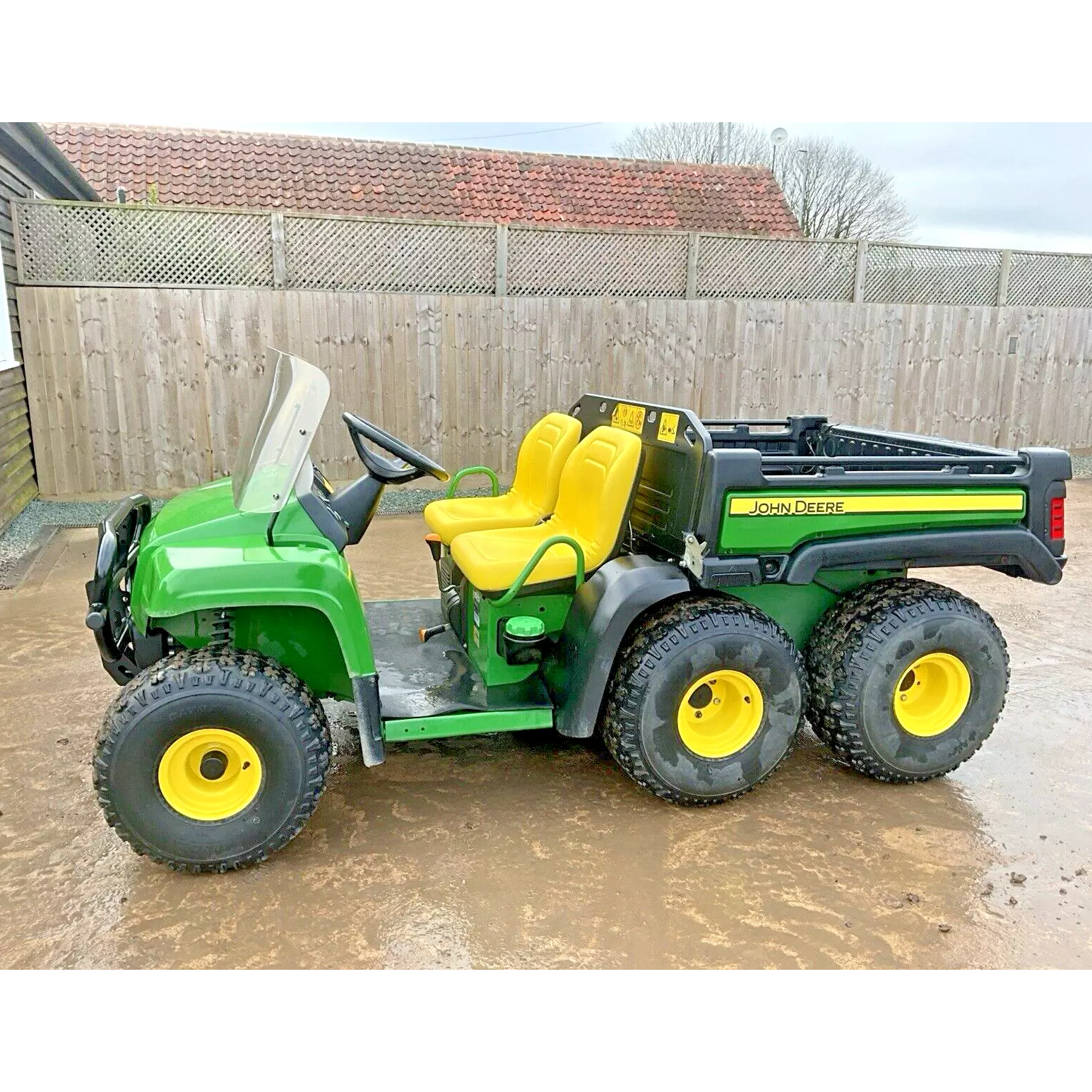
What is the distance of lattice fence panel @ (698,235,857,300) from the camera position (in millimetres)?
10078

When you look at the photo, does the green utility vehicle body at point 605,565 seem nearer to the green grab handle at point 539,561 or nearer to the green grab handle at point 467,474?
the green grab handle at point 539,561

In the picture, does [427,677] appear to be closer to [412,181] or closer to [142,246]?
[142,246]

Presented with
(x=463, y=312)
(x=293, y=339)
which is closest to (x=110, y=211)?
(x=293, y=339)

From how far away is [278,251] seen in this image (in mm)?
8586

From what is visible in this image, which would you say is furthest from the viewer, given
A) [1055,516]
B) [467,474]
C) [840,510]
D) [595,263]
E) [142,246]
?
[595,263]

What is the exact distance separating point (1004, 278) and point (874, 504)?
9.62 meters

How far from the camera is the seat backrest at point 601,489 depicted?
3.54 metres

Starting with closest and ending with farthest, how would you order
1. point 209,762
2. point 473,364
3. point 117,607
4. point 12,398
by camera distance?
1. point 209,762
2. point 117,607
3. point 12,398
4. point 473,364

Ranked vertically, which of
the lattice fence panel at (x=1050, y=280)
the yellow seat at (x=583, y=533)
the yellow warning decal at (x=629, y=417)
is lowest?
the yellow seat at (x=583, y=533)

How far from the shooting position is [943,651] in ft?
11.5

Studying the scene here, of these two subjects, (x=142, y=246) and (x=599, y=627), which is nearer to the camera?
(x=599, y=627)

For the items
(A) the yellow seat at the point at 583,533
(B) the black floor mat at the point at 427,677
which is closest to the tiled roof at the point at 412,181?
(B) the black floor mat at the point at 427,677

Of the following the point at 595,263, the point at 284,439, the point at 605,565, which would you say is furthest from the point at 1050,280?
the point at 284,439

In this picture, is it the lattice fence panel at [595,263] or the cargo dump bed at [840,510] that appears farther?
the lattice fence panel at [595,263]
